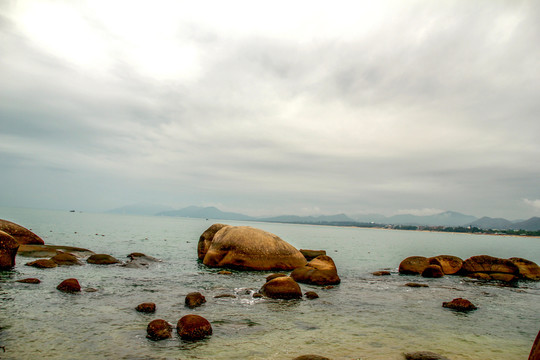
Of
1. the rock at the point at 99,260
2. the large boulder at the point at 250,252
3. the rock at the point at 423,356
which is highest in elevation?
the large boulder at the point at 250,252

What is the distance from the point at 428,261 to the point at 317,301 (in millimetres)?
18121

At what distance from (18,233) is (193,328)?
25671 millimetres

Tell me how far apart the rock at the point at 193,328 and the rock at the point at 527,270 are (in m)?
28.6

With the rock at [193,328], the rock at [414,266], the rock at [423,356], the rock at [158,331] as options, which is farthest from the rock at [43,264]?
the rock at [414,266]

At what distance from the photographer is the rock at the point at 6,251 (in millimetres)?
18812

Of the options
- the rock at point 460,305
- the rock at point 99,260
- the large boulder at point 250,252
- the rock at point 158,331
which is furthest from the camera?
the large boulder at point 250,252

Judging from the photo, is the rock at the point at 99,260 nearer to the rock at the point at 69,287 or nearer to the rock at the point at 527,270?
the rock at the point at 69,287

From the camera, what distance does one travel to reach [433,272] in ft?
84.5

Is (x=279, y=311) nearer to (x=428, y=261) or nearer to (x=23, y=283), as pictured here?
(x=23, y=283)

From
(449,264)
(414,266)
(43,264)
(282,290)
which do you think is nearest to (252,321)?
(282,290)

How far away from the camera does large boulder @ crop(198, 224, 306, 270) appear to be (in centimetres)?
2483

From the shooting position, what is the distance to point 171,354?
8.56m

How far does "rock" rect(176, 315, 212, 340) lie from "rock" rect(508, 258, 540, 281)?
28614mm

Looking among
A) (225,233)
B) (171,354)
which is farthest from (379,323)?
(225,233)
